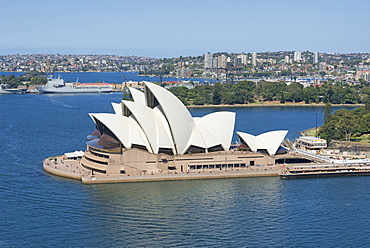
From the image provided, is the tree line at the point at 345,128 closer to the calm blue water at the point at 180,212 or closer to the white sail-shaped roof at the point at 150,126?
the calm blue water at the point at 180,212

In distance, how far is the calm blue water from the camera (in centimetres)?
2722

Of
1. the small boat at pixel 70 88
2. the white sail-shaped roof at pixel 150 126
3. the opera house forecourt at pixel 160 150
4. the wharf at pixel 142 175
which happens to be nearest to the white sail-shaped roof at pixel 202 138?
the opera house forecourt at pixel 160 150

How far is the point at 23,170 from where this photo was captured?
40.6 m

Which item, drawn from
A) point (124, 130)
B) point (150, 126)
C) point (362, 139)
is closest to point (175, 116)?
point (150, 126)

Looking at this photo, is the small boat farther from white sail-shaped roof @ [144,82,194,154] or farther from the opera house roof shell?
white sail-shaped roof @ [144,82,194,154]

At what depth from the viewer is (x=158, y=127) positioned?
1576 inches

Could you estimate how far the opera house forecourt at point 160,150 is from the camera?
3900 centimetres

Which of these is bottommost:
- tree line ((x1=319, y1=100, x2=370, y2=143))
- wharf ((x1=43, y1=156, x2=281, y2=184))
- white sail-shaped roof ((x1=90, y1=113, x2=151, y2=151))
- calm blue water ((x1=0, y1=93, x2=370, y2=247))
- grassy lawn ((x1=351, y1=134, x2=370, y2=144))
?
calm blue water ((x1=0, y1=93, x2=370, y2=247))

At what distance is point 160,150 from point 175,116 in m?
2.78

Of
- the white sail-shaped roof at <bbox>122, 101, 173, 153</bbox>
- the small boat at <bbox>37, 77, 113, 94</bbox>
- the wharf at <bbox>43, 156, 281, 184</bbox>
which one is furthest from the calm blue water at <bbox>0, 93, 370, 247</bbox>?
the small boat at <bbox>37, 77, 113, 94</bbox>

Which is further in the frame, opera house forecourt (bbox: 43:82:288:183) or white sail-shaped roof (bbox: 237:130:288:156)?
white sail-shaped roof (bbox: 237:130:288:156)

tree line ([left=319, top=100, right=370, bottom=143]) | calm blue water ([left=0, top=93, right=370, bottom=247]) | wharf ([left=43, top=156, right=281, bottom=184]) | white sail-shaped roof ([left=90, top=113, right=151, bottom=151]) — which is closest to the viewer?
calm blue water ([left=0, top=93, right=370, bottom=247])

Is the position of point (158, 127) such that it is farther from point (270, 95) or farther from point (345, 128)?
point (270, 95)

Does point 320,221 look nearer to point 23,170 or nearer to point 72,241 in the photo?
point 72,241
